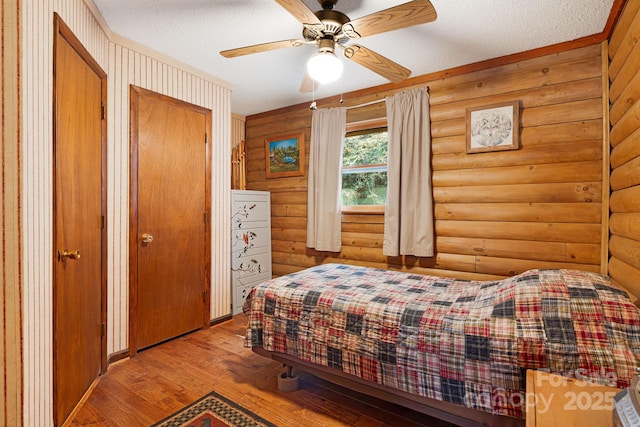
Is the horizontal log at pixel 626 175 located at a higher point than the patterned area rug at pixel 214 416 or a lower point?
higher

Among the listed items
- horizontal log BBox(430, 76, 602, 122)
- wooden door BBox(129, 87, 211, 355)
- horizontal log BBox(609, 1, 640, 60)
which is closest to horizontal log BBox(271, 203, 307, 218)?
wooden door BBox(129, 87, 211, 355)

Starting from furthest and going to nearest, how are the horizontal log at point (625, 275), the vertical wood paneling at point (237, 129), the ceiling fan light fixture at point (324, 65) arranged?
1. the vertical wood paneling at point (237, 129)
2. the ceiling fan light fixture at point (324, 65)
3. the horizontal log at point (625, 275)

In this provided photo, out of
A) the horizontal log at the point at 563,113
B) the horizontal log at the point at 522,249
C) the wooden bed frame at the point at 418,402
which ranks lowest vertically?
the wooden bed frame at the point at 418,402

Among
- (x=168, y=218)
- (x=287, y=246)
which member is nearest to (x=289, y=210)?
(x=287, y=246)

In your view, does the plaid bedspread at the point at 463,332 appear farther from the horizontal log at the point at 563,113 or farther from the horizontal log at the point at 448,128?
the horizontal log at the point at 448,128

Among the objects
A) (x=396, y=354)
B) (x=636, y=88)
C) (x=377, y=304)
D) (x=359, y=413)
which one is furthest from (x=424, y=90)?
(x=359, y=413)

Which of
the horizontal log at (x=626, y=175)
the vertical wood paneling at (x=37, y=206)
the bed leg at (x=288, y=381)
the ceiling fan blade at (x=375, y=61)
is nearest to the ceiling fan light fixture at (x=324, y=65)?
the ceiling fan blade at (x=375, y=61)

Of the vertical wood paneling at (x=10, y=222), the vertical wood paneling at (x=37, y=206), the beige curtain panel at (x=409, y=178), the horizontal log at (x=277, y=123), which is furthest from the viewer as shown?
the horizontal log at (x=277, y=123)

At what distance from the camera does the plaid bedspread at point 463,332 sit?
1378 millimetres

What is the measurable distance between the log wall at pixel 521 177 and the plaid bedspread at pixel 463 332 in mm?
720

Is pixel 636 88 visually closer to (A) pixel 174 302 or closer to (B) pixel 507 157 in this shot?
(B) pixel 507 157

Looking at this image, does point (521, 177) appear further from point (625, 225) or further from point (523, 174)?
point (625, 225)

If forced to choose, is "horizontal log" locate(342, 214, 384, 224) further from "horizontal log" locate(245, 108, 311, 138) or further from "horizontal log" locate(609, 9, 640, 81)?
"horizontal log" locate(609, 9, 640, 81)

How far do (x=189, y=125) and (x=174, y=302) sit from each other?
5.66 feet
